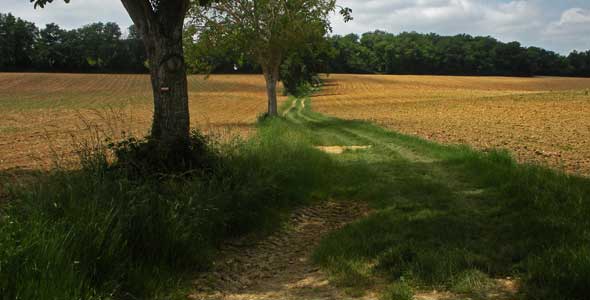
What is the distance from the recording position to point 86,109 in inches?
1596

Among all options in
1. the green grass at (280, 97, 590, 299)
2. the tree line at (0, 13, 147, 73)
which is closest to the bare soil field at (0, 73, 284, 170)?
the green grass at (280, 97, 590, 299)

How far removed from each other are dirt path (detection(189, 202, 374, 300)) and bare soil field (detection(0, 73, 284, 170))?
290cm

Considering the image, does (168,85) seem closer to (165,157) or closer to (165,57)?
(165,57)

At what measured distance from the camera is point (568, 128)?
21672mm

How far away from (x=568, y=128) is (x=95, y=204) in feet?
69.8

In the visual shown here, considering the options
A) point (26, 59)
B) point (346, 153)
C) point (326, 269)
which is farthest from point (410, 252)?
point (26, 59)

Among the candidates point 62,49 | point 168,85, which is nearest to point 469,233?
point 168,85

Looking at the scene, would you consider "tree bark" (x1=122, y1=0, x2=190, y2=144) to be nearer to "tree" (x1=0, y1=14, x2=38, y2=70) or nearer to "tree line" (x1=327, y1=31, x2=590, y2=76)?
"tree" (x1=0, y1=14, x2=38, y2=70)

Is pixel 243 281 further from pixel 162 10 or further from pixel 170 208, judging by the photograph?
pixel 162 10

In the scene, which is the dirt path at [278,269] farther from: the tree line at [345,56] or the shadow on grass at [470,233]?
the tree line at [345,56]

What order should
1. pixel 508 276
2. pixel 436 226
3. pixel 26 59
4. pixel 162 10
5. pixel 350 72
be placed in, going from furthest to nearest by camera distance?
pixel 350 72
pixel 26 59
pixel 162 10
pixel 436 226
pixel 508 276

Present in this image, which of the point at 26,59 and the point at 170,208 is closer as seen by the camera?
the point at 170,208

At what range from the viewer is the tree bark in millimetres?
8203

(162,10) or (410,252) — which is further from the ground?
(162,10)
